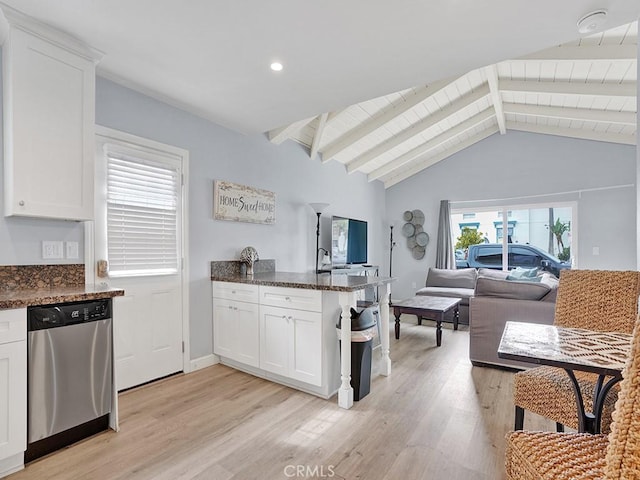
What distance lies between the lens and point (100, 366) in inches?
79.8

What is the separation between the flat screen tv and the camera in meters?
5.41

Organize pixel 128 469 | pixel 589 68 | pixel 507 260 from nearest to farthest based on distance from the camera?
pixel 128 469 < pixel 589 68 < pixel 507 260

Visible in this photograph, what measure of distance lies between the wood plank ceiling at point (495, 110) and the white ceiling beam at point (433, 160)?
22 mm

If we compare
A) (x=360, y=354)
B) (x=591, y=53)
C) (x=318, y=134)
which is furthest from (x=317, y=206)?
(x=591, y=53)

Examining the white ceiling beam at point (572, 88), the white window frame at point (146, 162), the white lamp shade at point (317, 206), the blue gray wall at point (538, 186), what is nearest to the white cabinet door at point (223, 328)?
the white window frame at point (146, 162)

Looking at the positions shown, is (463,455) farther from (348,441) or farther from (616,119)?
(616,119)

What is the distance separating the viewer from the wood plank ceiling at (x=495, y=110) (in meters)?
3.53

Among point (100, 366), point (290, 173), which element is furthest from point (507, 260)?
point (100, 366)

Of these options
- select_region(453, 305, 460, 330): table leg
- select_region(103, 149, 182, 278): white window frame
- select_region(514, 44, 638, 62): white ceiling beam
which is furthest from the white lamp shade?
select_region(514, 44, 638, 62): white ceiling beam

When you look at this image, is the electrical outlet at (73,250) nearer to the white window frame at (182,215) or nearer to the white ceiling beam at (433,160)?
the white window frame at (182,215)

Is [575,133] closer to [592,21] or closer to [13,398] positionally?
[592,21]

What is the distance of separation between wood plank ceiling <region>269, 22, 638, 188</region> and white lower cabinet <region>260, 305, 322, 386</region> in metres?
2.43

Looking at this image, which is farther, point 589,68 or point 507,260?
point 507,260

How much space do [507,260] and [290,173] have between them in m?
4.69
